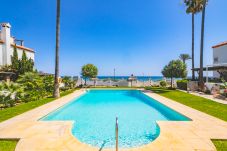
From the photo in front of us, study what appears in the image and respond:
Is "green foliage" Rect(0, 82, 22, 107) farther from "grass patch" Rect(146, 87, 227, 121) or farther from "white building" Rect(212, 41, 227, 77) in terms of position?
"white building" Rect(212, 41, 227, 77)

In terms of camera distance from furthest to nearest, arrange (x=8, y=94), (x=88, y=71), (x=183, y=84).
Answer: (x=88, y=71) < (x=183, y=84) < (x=8, y=94)

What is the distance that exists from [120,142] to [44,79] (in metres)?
14.9

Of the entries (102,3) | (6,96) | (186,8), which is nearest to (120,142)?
(6,96)

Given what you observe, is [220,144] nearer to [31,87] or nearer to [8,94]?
[8,94]

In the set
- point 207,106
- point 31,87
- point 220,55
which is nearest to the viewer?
point 207,106

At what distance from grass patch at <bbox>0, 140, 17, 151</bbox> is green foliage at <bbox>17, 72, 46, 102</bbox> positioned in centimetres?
927

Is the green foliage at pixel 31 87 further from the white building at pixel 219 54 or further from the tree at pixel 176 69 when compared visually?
the white building at pixel 219 54

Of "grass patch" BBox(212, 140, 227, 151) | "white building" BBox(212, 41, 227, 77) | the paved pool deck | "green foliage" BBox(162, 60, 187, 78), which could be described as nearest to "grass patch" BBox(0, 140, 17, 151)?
the paved pool deck

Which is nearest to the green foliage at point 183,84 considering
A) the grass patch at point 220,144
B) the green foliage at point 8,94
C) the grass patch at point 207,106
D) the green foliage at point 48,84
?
the grass patch at point 207,106

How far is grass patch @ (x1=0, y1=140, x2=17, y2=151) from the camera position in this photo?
207 inches

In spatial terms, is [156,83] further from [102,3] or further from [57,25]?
[57,25]

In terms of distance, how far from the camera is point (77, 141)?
5.84 meters

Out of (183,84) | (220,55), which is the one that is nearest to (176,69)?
(183,84)

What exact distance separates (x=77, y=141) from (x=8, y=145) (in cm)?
217
